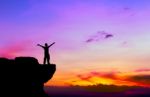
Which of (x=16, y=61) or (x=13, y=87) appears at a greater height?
(x=16, y=61)

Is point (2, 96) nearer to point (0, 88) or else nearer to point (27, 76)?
point (0, 88)

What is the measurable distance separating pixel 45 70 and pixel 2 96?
567 cm

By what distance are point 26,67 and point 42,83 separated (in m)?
3.68

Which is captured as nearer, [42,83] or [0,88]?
[0,88]

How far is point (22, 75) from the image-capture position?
132ft

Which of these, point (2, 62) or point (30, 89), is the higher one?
point (2, 62)

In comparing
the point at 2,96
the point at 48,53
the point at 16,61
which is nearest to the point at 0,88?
the point at 2,96

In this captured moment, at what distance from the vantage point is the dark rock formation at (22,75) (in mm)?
39469

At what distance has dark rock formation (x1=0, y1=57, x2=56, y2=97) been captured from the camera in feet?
129

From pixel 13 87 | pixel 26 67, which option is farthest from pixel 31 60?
pixel 13 87

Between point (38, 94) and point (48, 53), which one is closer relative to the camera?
point (48, 53)

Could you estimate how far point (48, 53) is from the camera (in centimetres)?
3894

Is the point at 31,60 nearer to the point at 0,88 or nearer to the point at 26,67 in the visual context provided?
the point at 26,67

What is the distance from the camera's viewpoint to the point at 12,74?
39906 mm
